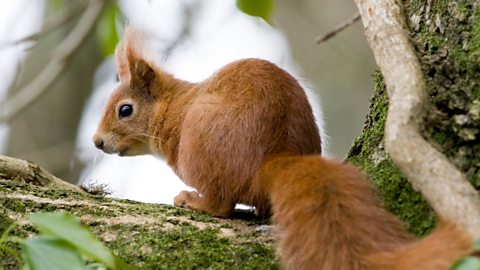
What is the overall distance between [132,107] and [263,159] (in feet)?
3.48

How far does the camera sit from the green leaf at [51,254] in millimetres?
1269

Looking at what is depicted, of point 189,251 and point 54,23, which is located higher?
point 54,23

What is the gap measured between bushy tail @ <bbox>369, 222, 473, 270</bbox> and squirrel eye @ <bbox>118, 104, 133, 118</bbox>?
1.88 meters

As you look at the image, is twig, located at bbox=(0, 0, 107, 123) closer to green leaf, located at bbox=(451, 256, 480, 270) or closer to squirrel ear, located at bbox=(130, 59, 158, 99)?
squirrel ear, located at bbox=(130, 59, 158, 99)

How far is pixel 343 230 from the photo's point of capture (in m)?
1.64

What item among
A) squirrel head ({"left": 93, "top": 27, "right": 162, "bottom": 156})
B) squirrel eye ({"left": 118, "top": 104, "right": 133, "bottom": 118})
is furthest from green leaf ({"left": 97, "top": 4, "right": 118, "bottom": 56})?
squirrel eye ({"left": 118, "top": 104, "right": 133, "bottom": 118})

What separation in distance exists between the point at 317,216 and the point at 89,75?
3772 mm

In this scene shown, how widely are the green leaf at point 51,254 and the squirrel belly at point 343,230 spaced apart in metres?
0.51

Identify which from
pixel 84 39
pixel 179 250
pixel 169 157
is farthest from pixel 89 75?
pixel 179 250

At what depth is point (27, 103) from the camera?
3789 mm

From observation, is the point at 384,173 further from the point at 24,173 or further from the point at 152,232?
the point at 24,173

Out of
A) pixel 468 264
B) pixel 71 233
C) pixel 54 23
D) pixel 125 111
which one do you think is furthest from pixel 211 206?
pixel 54 23

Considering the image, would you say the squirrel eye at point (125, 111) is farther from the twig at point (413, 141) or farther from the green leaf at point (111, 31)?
the twig at point (413, 141)

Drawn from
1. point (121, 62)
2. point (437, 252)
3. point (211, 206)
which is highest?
point (121, 62)
